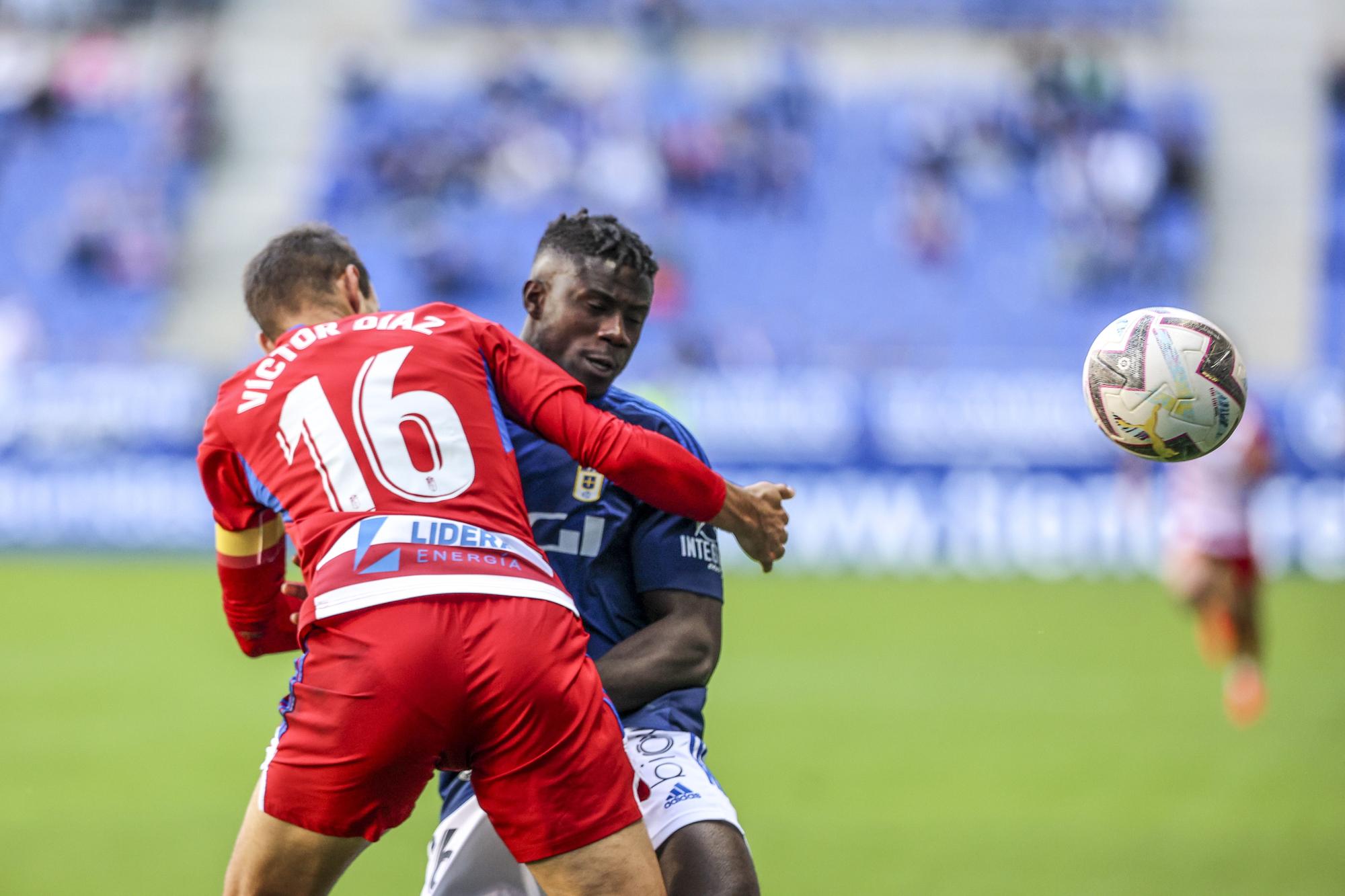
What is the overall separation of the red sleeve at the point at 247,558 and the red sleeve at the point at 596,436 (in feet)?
2.00

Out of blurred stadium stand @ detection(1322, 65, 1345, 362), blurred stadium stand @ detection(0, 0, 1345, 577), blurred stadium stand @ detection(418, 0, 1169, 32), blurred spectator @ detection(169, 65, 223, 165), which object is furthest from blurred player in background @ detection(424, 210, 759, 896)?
blurred spectator @ detection(169, 65, 223, 165)

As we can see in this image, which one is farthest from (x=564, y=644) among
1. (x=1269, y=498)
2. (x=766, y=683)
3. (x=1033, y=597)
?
(x=1269, y=498)

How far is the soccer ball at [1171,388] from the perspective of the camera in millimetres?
3961

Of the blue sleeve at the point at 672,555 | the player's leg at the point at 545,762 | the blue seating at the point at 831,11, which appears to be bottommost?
the player's leg at the point at 545,762

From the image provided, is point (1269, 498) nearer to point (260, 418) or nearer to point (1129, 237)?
point (1129, 237)

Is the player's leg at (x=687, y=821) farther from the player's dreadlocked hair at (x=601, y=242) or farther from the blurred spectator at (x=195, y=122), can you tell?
the blurred spectator at (x=195, y=122)

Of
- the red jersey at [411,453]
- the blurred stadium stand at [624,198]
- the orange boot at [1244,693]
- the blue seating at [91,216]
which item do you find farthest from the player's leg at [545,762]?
the blue seating at [91,216]

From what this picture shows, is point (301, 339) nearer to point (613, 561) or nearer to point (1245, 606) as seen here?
point (613, 561)

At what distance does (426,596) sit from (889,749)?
5.59 meters

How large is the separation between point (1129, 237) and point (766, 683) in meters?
12.9

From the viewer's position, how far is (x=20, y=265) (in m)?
21.4

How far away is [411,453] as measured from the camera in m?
3.07

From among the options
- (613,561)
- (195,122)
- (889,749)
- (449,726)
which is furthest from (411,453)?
(195,122)

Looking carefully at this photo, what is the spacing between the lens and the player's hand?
132 inches
